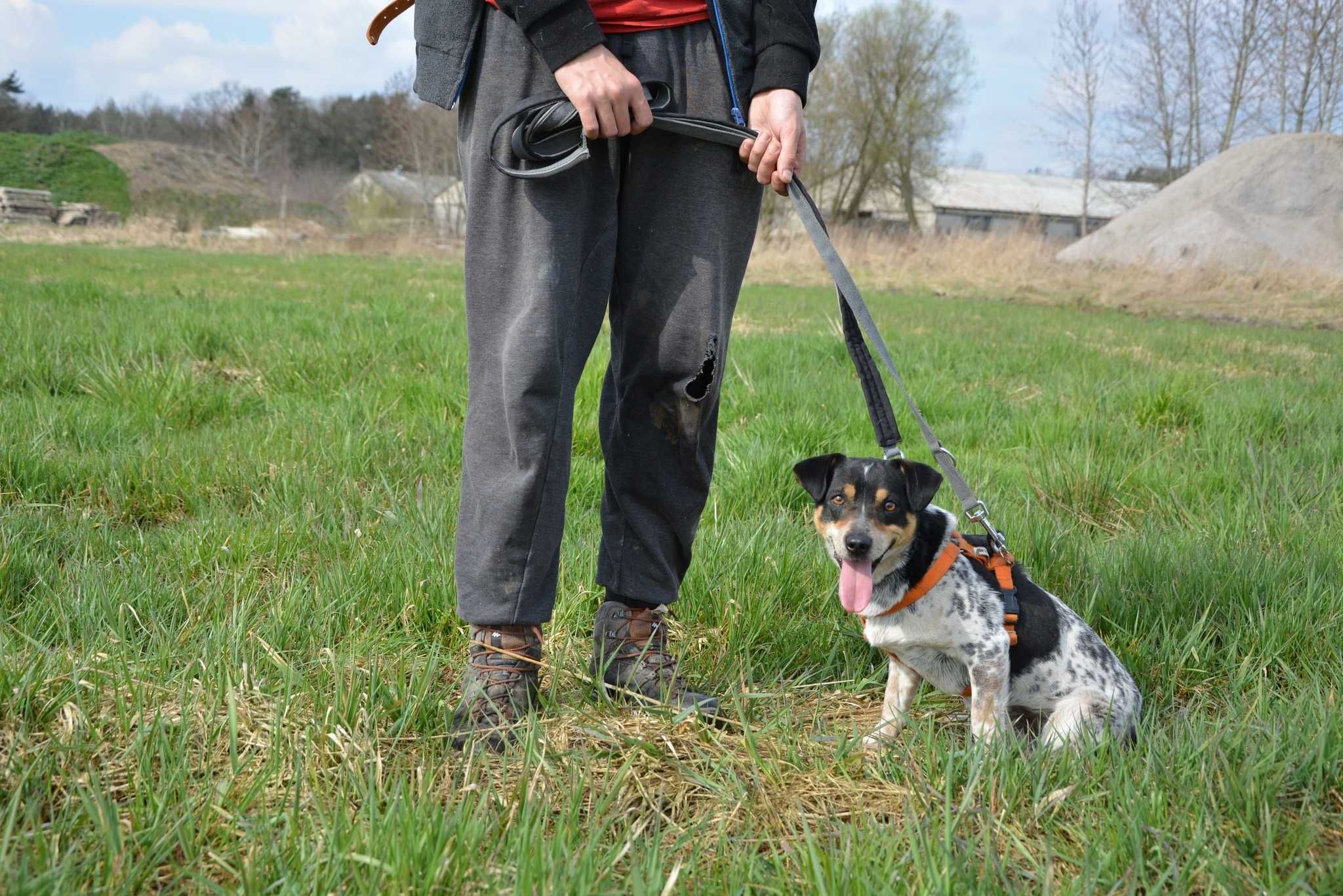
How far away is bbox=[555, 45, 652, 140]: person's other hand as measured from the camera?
6.53 ft

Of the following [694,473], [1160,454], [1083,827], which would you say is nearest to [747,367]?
[1160,454]

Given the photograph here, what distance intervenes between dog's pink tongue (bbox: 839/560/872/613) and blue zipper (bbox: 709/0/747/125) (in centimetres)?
117

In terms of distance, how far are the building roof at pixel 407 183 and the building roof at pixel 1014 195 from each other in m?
26.1

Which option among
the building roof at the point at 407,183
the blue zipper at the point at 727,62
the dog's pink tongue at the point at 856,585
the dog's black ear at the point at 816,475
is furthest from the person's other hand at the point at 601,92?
the building roof at the point at 407,183

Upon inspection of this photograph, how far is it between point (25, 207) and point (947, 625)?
126 ft

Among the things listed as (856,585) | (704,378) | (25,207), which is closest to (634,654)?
(856,585)

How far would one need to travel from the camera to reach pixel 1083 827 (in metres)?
1.75

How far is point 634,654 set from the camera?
2.39 m

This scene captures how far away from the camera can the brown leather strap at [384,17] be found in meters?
2.34

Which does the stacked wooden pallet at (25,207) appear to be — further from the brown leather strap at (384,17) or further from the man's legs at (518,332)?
the man's legs at (518,332)

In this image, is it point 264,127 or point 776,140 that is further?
point 264,127

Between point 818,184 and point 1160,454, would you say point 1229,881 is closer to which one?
point 1160,454

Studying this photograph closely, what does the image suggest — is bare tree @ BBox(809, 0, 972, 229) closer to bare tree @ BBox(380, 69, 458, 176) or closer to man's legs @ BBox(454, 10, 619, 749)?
bare tree @ BBox(380, 69, 458, 176)

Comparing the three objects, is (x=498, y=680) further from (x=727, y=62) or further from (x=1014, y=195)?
(x=1014, y=195)
